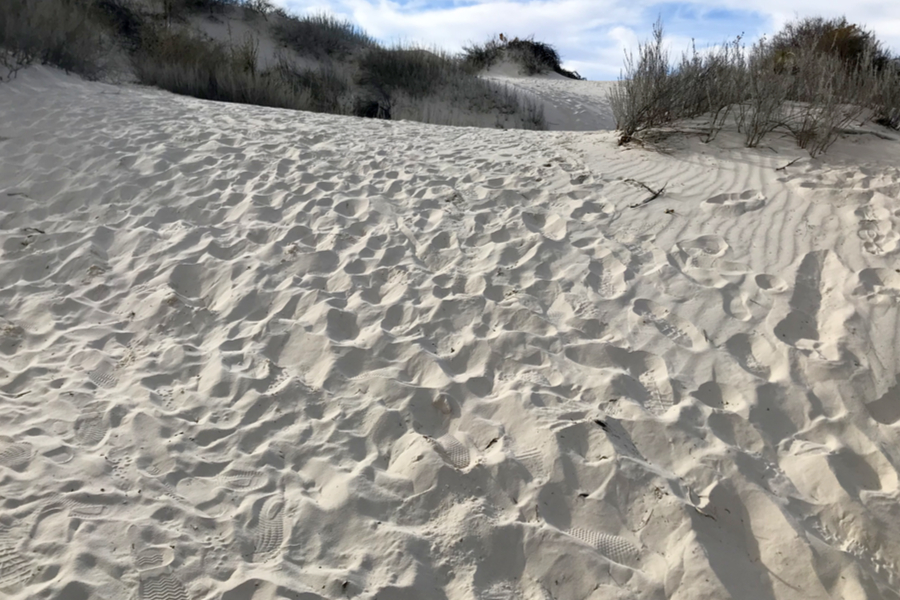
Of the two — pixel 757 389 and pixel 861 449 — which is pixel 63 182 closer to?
pixel 757 389

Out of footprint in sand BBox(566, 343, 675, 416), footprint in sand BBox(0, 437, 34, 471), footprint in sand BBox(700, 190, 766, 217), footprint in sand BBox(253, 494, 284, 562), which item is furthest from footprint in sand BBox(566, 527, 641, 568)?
footprint in sand BBox(700, 190, 766, 217)

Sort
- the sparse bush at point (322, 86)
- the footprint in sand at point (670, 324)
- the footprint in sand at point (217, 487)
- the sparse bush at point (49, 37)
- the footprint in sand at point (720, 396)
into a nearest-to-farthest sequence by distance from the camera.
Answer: the footprint in sand at point (217, 487)
the footprint in sand at point (720, 396)
the footprint in sand at point (670, 324)
the sparse bush at point (49, 37)
the sparse bush at point (322, 86)

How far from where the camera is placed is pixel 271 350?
3201 millimetres

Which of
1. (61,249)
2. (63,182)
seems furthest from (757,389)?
(63,182)

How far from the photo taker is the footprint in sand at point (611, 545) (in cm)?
212

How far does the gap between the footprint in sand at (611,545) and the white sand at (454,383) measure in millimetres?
11

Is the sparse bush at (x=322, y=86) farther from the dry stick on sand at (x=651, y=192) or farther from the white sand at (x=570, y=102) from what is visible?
the dry stick on sand at (x=651, y=192)

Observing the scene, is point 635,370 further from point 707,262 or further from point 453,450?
point 707,262

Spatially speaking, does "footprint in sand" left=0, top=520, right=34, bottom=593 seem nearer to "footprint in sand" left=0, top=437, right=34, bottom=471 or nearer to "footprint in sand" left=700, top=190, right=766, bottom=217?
"footprint in sand" left=0, top=437, right=34, bottom=471

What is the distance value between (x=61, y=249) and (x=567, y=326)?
348 centimetres

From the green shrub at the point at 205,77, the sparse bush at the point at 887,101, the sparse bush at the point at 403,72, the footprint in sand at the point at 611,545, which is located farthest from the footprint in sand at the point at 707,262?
the sparse bush at the point at 403,72

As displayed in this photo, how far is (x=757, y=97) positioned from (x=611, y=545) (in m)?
4.94

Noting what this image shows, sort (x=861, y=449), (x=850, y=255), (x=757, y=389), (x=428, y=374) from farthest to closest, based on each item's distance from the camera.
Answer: (x=850, y=255), (x=428, y=374), (x=757, y=389), (x=861, y=449)

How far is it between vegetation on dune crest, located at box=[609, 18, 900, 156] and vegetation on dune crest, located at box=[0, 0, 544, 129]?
6.01 meters
